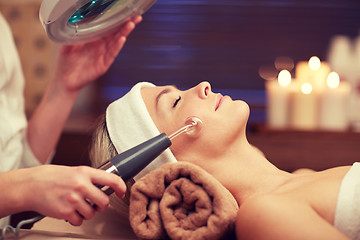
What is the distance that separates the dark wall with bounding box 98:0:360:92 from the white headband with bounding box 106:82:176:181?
1.88 m

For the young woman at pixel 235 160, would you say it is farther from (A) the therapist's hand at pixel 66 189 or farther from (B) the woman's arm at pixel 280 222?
(A) the therapist's hand at pixel 66 189

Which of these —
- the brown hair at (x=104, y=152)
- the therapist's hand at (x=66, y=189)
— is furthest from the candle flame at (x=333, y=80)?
the therapist's hand at (x=66, y=189)

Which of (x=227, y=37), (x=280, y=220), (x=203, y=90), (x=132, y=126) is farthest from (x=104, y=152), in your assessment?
(x=227, y=37)

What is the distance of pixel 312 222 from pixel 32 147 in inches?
40.3

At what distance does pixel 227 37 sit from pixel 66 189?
2460 mm

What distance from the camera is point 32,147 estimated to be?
4.86ft

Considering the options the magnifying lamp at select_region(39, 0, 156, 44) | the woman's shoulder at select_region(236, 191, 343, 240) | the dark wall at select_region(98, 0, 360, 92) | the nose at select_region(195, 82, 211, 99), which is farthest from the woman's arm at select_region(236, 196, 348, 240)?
the dark wall at select_region(98, 0, 360, 92)

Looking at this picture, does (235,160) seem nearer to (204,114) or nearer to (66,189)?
(204,114)

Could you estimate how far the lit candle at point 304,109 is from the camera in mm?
2369

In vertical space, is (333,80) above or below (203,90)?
below

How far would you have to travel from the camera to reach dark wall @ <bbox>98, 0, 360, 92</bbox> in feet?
9.73

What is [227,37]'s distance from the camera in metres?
3.09

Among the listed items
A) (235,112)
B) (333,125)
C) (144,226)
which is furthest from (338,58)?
(144,226)

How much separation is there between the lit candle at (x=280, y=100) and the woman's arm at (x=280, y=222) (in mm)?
1598
